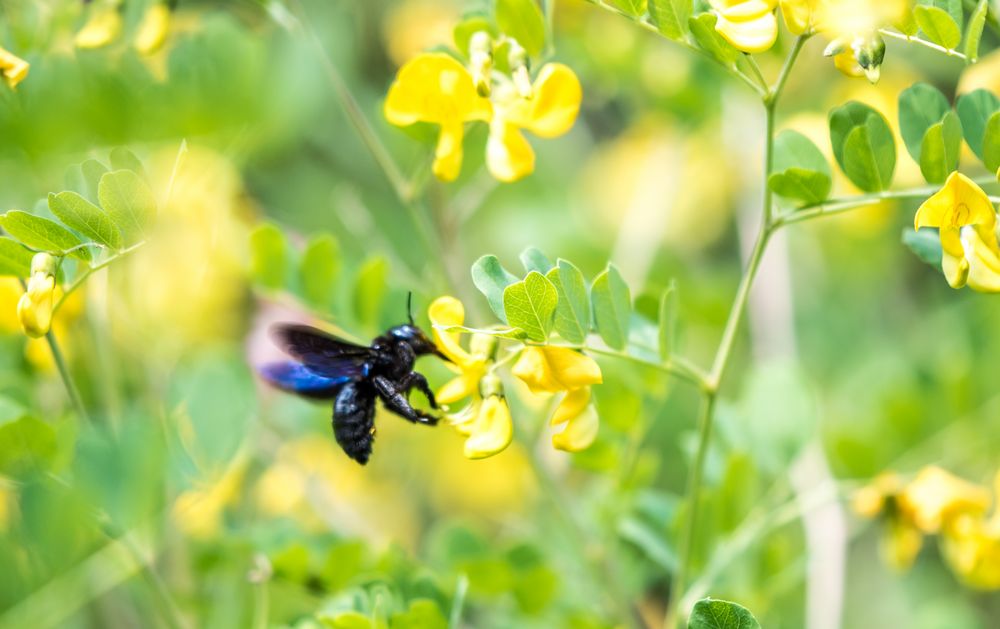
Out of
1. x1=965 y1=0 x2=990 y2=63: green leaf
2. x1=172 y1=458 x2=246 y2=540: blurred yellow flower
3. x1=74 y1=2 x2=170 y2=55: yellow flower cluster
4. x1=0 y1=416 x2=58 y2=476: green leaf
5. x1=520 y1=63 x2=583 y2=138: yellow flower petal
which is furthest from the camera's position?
x1=172 y1=458 x2=246 y2=540: blurred yellow flower

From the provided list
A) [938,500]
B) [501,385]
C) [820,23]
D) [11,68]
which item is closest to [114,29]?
[11,68]

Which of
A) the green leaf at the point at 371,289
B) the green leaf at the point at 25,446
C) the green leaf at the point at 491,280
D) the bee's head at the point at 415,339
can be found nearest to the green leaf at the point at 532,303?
the green leaf at the point at 491,280

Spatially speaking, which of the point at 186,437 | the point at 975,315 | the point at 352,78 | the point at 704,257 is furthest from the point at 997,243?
the point at 352,78

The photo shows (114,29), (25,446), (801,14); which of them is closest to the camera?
(801,14)

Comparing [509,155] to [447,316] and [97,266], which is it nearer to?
[447,316]

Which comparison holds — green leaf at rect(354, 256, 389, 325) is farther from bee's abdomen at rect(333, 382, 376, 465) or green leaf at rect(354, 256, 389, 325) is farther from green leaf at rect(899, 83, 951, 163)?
green leaf at rect(899, 83, 951, 163)

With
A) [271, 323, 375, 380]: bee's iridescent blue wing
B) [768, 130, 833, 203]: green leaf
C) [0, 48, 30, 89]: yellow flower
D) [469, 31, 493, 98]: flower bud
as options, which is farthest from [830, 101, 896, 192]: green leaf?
[0, 48, 30, 89]: yellow flower

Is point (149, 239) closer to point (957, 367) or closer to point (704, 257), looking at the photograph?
point (957, 367)
